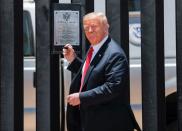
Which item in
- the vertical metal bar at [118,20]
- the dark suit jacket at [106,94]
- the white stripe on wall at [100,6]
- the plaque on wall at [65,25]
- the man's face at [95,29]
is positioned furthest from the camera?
the white stripe on wall at [100,6]

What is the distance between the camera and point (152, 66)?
444 cm

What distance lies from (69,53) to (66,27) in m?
0.24

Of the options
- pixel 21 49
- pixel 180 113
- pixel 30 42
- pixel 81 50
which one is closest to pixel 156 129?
pixel 180 113

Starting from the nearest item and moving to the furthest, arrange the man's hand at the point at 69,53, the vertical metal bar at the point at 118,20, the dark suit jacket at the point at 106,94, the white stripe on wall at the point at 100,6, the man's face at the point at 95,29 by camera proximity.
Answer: the dark suit jacket at the point at 106,94, the man's face at the point at 95,29, the man's hand at the point at 69,53, the vertical metal bar at the point at 118,20, the white stripe on wall at the point at 100,6

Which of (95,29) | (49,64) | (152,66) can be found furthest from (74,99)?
(152,66)

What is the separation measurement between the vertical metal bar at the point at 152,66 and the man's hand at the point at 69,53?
0.65 m

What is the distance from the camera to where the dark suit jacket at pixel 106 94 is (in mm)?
3707

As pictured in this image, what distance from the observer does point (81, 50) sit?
4.35 meters

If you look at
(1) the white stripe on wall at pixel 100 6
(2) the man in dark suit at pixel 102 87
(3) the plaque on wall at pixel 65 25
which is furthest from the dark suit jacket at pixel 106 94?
(1) the white stripe on wall at pixel 100 6

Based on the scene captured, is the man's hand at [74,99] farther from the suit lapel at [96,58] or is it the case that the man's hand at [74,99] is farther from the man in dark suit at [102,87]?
the suit lapel at [96,58]

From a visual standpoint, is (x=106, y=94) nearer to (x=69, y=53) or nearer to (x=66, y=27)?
(x=69, y=53)

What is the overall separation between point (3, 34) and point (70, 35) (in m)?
0.53

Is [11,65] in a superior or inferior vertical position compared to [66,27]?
inferior

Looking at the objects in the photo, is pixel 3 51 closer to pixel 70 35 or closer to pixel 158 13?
pixel 70 35
